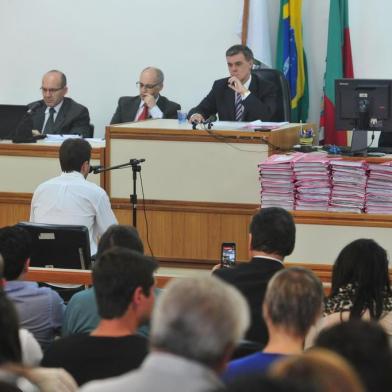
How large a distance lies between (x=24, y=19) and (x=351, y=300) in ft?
24.0

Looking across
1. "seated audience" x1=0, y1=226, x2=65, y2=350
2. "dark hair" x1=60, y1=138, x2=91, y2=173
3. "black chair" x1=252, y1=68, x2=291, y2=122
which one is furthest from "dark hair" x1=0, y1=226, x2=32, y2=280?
"black chair" x1=252, y1=68, x2=291, y2=122

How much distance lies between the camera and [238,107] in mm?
8000

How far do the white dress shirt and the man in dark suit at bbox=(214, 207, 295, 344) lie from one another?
1.78 meters

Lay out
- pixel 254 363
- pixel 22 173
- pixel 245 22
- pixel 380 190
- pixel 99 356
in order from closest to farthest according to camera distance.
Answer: pixel 254 363
pixel 99 356
pixel 380 190
pixel 22 173
pixel 245 22

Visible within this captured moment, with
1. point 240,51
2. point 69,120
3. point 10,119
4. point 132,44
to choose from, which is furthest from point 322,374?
point 132,44

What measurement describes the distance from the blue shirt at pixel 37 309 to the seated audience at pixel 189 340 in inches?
75.0

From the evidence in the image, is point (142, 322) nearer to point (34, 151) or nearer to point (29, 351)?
point (29, 351)

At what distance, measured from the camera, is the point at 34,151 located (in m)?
7.09

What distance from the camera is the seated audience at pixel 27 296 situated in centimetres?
396

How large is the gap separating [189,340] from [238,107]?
607 cm

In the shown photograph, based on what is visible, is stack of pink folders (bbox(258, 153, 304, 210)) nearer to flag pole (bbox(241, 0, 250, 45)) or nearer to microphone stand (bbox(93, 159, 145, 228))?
microphone stand (bbox(93, 159, 145, 228))

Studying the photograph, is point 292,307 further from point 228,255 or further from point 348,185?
point 348,185

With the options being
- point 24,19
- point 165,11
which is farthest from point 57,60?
point 165,11

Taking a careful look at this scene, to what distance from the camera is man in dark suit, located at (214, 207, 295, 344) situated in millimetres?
3826
